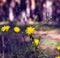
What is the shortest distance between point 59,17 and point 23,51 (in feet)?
11.6

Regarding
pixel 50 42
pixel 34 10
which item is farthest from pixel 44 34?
pixel 34 10

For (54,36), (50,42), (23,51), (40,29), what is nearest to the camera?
(23,51)

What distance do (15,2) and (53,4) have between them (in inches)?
34.9

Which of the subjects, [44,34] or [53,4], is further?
[53,4]

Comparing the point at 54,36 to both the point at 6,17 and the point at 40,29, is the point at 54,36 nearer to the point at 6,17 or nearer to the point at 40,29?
the point at 40,29

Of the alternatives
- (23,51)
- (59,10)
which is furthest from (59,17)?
(23,51)

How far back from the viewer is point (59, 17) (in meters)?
6.67

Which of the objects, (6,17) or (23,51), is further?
(6,17)

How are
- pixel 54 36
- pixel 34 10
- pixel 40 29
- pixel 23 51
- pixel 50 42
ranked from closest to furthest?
pixel 23 51
pixel 50 42
pixel 54 36
pixel 40 29
pixel 34 10

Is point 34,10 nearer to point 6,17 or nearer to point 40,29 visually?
point 6,17

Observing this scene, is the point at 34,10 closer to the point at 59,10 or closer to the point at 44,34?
the point at 59,10

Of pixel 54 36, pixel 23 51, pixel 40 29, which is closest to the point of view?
pixel 23 51

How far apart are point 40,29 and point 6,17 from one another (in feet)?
4.96

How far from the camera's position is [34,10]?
6.57 m
